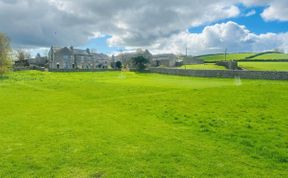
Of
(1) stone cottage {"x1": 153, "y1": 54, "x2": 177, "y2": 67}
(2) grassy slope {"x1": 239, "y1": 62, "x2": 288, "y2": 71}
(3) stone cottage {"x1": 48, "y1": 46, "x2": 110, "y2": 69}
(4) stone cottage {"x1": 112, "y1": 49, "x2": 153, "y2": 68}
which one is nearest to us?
(2) grassy slope {"x1": 239, "y1": 62, "x2": 288, "y2": 71}

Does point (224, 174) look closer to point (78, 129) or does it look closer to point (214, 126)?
point (214, 126)

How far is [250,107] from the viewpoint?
18797mm

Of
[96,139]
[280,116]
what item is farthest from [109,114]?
[280,116]

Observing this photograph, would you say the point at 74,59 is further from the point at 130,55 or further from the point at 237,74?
the point at 237,74

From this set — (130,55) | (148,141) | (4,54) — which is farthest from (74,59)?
(148,141)

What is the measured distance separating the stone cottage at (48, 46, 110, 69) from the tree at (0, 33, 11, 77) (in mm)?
62829

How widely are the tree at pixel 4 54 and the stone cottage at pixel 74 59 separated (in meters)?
62.8

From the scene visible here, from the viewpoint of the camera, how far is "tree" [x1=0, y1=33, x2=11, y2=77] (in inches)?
2566

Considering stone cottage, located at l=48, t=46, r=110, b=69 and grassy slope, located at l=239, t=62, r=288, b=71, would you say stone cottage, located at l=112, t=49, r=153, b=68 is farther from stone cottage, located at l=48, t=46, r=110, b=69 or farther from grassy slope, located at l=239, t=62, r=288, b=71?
grassy slope, located at l=239, t=62, r=288, b=71

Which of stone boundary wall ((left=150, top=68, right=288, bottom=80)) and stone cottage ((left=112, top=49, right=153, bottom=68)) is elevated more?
stone cottage ((left=112, top=49, right=153, bottom=68))

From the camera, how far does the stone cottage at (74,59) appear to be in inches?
5364

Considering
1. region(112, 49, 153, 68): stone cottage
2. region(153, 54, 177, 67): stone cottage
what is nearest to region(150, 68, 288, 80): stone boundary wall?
region(153, 54, 177, 67): stone cottage

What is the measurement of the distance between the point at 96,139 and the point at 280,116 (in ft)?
31.4

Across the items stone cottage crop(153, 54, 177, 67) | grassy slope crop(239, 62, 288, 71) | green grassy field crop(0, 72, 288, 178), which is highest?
stone cottage crop(153, 54, 177, 67)
